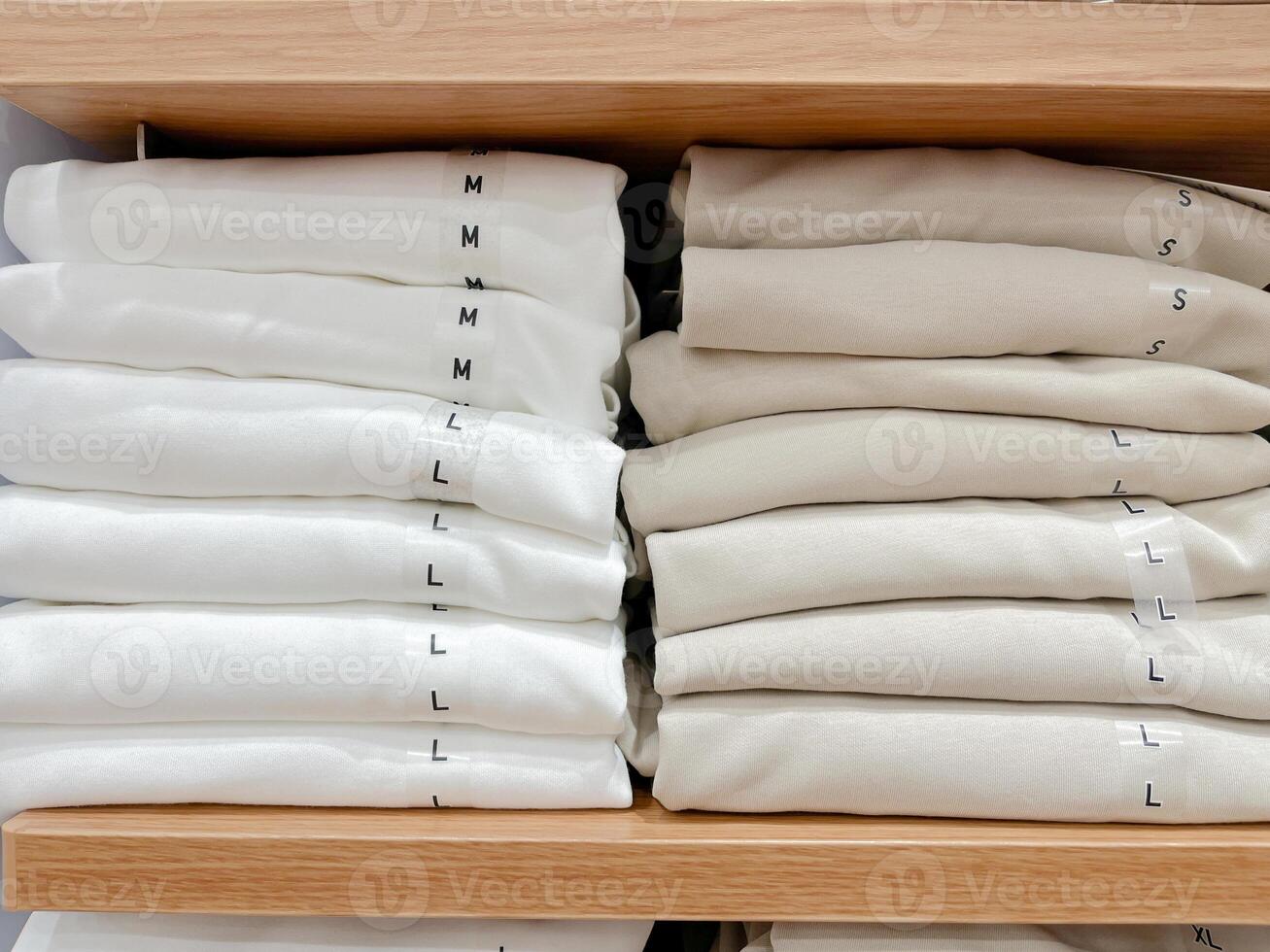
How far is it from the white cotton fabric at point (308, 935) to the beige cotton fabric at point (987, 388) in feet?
1.02

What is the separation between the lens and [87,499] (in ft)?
1.49

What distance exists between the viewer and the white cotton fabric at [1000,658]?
0.43 meters

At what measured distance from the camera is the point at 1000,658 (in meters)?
0.43

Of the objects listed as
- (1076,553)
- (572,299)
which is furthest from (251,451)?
(1076,553)

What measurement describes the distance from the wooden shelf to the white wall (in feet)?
0.67

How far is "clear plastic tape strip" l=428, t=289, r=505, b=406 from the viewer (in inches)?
17.7

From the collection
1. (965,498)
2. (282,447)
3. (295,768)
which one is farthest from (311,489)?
(965,498)

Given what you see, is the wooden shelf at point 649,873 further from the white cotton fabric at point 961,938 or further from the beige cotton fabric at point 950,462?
the beige cotton fabric at point 950,462

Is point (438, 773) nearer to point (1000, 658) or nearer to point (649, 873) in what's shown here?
point (649, 873)

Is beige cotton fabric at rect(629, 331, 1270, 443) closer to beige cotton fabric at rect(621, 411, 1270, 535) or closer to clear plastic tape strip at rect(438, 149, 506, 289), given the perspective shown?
beige cotton fabric at rect(621, 411, 1270, 535)

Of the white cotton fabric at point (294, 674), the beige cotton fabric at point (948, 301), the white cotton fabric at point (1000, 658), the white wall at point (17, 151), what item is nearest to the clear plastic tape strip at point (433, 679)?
the white cotton fabric at point (294, 674)

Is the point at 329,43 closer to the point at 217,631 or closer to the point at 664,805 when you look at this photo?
the point at 217,631

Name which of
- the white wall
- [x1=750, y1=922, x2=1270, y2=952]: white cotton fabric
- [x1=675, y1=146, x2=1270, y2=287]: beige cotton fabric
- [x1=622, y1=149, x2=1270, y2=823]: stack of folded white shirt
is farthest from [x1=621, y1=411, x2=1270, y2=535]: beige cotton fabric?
the white wall

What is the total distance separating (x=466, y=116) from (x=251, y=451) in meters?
0.21
